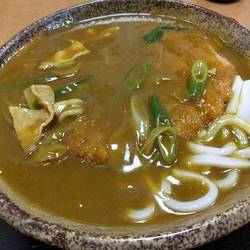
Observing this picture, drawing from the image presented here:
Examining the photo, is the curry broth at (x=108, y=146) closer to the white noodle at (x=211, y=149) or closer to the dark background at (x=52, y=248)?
the white noodle at (x=211, y=149)

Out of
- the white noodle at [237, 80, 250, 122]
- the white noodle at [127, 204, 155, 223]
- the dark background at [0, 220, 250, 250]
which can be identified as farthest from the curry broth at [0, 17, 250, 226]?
the dark background at [0, 220, 250, 250]

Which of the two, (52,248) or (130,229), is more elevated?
(130,229)

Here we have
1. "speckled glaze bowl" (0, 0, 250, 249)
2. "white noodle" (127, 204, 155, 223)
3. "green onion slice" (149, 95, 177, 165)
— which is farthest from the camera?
"green onion slice" (149, 95, 177, 165)

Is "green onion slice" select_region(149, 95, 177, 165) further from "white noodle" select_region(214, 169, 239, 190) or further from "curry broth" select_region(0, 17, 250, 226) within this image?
"white noodle" select_region(214, 169, 239, 190)

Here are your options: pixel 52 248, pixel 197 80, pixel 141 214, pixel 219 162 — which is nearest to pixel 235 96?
pixel 197 80

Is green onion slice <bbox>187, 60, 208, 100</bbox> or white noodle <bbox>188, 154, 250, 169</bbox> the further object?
green onion slice <bbox>187, 60, 208, 100</bbox>

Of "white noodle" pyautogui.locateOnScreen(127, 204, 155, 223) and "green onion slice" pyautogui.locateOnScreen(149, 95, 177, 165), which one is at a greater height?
"green onion slice" pyautogui.locateOnScreen(149, 95, 177, 165)

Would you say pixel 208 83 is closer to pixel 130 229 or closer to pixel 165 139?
pixel 165 139
